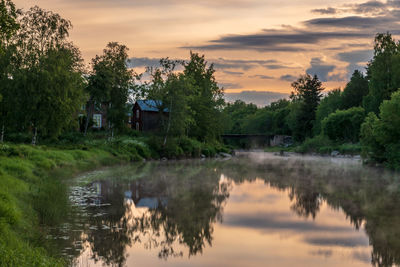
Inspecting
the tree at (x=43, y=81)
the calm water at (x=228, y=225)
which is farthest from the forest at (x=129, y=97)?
the calm water at (x=228, y=225)

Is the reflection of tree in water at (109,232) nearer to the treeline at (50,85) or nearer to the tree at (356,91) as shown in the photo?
the treeline at (50,85)

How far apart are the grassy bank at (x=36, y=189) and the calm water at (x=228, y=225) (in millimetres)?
757

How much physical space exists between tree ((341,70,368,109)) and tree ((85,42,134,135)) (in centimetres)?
5263

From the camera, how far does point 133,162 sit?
49531 mm

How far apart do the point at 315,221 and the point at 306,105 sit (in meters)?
94.0

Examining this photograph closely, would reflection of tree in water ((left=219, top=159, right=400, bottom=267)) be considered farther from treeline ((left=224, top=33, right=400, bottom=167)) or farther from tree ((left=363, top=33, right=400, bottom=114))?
tree ((left=363, top=33, right=400, bottom=114))

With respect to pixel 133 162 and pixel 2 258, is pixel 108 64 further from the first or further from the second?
pixel 2 258

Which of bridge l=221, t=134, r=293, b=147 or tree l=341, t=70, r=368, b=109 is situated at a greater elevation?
tree l=341, t=70, r=368, b=109

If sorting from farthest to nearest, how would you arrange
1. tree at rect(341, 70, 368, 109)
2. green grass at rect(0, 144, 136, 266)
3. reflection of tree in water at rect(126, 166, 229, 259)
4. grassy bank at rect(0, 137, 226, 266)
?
Result: tree at rect(341, 70, 368, 109) → reflection of tree in water at rect(126, 166, 229, 259) → grassy bank at rect(0, 137, 226, 266) → green grass at rect(0, 144, 136, 266)

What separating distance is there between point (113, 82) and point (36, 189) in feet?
141

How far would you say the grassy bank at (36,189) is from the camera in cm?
1046

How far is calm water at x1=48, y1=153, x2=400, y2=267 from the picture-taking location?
12.4m

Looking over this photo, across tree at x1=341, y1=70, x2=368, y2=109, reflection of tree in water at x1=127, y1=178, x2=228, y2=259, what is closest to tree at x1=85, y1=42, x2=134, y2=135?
reflection of tree in water at x1=127, y1=178, x2=228, y2=259

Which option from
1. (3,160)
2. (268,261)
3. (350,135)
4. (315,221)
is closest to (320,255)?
(268,261)
